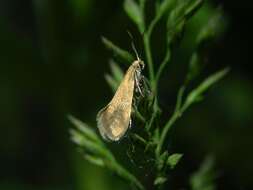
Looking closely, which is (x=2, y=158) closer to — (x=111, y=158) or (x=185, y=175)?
(x=185, y=175)

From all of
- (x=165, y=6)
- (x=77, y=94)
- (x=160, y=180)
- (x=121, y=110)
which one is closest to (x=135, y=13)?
(x=165, y=6)

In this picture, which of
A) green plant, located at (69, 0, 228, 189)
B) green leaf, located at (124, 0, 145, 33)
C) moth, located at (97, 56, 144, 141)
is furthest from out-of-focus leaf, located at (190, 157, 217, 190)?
green leaf, located at (124, 0, 145, 33)

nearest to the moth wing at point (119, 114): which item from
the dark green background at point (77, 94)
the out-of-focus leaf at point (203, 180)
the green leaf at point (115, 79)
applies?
the green leaf at point (115, 79)

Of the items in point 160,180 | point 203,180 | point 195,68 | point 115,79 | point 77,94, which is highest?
point 77,94

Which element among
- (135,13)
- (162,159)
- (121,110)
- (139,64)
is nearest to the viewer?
(162,159)

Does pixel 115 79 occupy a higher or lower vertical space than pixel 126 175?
higher

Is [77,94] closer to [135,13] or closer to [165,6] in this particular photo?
[135,13]

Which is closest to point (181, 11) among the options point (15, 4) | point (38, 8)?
point (38, 8)
